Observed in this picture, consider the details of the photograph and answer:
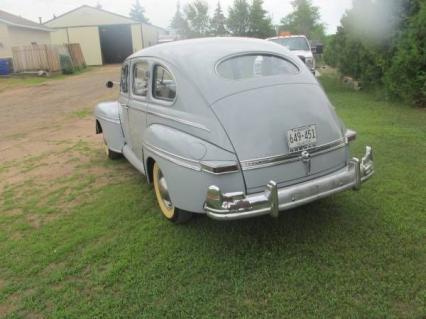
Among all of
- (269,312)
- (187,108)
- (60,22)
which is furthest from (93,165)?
(60,22)

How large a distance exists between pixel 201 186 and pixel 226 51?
1.52 m

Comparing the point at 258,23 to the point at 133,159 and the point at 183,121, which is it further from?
the point at 183,121

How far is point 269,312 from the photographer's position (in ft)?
9.72

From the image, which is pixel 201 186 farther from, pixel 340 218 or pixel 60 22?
pixel 60 22

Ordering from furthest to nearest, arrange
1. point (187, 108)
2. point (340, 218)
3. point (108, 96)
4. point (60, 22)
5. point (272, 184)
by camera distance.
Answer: point (60, 22) < point (108, 96) < point (340, 218) < point (187, 108) < point (272, 184)

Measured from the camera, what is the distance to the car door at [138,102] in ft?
16.0

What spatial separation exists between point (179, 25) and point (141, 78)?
72.5 m

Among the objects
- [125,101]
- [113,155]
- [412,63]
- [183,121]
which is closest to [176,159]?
[183,121]

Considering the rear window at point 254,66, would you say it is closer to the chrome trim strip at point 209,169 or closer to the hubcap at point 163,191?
the chrome trim strip at point 209,169

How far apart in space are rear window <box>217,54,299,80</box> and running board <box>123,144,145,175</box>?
64.5 inches

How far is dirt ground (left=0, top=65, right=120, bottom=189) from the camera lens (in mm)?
7039

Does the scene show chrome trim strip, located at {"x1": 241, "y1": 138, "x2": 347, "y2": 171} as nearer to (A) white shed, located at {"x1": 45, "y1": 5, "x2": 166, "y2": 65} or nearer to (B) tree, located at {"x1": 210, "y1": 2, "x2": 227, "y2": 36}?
(A) white shed, located at {"x1": 45, "y1": 5, "x2": 166, "y2": 65}

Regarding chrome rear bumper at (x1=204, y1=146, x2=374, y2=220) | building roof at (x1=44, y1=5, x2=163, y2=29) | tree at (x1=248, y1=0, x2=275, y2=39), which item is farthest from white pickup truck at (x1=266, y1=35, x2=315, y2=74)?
tree at (x1=248, y1=0, x2=275, y2=39)

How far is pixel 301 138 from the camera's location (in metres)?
3.65
